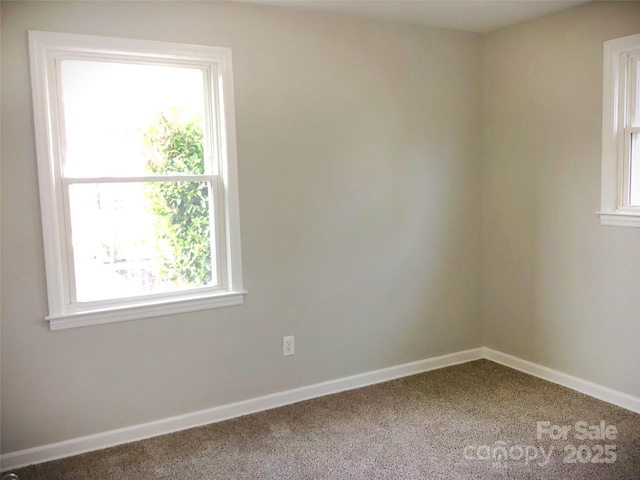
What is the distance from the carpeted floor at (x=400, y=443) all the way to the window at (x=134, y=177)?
28.4 inches

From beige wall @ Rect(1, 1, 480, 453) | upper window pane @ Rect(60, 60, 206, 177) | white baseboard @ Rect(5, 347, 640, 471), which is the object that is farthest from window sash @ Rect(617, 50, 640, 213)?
upper window pane @ Rect(60, 60, 206, 177)

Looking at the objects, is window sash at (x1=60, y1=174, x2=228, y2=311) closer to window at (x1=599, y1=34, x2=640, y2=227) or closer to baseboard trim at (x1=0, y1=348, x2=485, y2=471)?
baseboard trim at (x1=0, y1=348, x2=485, y2=471)

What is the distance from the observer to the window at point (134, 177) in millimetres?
2740

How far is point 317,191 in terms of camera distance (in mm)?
3418

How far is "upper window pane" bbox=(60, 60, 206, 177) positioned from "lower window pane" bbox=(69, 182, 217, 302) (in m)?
0.12

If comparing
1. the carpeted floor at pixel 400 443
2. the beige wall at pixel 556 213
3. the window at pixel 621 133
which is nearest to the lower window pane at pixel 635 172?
the window at pixel 621 133

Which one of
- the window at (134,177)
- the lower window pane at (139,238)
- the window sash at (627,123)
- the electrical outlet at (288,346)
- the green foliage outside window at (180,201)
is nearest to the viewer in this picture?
the window at (134,177)

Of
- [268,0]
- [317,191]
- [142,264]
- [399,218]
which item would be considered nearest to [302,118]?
[317,191]

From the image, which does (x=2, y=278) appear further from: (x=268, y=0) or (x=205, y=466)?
(x=268, y=0)

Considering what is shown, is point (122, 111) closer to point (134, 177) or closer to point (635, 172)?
point (134, 177)

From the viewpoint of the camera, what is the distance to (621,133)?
319 cm

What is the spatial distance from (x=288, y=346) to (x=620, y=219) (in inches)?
Answer: 82.0

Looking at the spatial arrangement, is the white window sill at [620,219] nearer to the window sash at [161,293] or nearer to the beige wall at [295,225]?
the beige wall at [295,225]

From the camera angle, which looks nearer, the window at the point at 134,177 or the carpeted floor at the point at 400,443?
the carpeted floor at the point at 400,443
